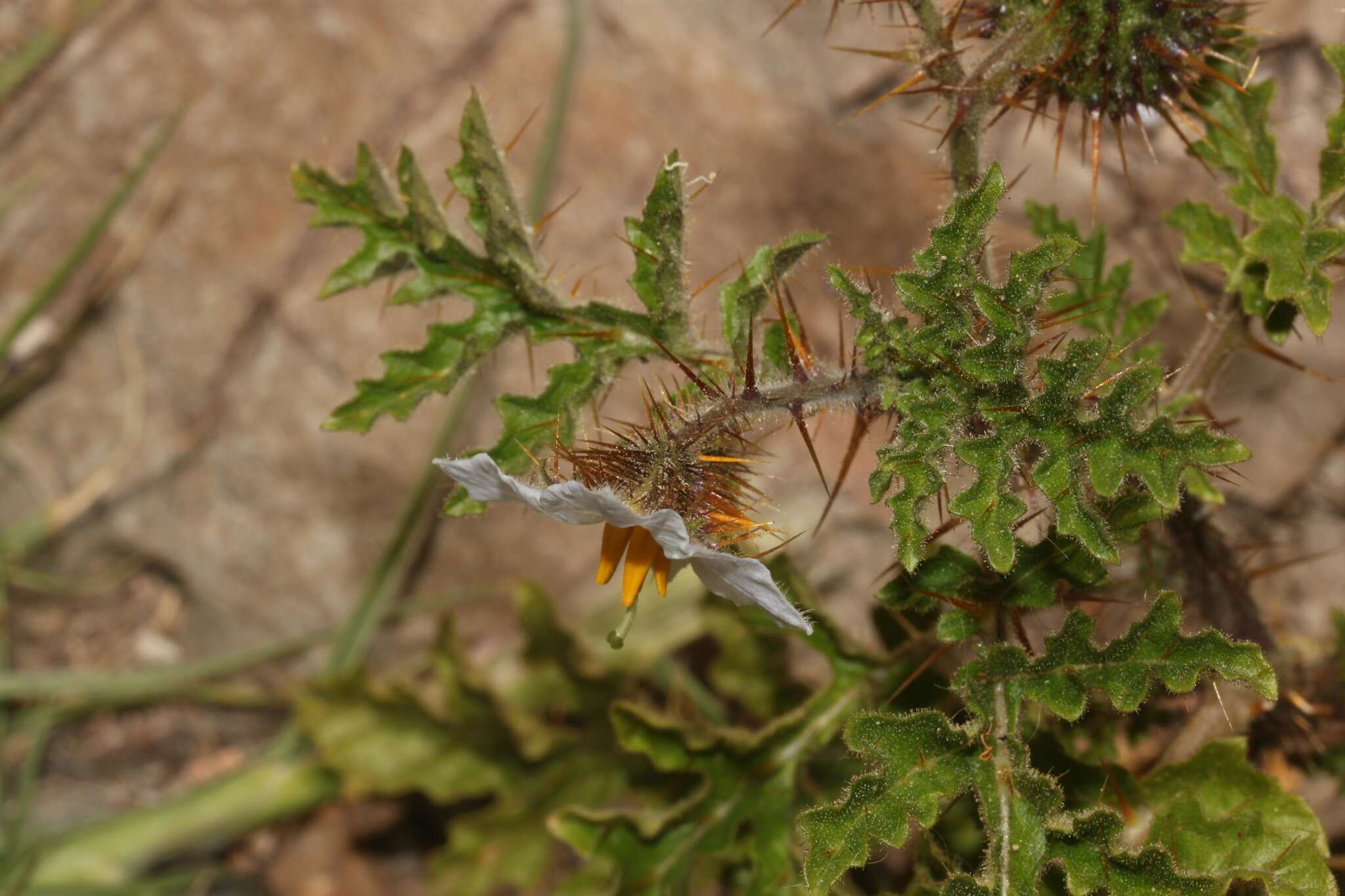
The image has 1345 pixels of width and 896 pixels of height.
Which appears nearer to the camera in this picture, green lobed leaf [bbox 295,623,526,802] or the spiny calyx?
the spiny calyx

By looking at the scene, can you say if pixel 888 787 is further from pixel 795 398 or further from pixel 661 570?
pixel 795 398

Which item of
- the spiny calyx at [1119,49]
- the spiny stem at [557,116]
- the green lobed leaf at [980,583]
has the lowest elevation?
the green lobed leaf at [980,583]

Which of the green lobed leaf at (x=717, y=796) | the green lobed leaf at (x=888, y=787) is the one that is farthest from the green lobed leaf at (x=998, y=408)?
the green lobed leaf at (x=717, y=796)

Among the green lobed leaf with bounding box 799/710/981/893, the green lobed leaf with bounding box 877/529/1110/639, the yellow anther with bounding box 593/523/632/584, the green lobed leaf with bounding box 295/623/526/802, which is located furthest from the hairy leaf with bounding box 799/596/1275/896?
the green lobed leaf with bounding box 295/623/526/802

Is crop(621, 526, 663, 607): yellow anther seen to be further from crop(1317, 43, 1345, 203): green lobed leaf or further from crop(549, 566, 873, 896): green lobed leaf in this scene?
crop(1317, 43, 1345, 203): green lobed leaf

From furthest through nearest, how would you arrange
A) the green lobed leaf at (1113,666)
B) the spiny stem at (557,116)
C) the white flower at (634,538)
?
the spiny stem at (557,116)
the green lobed leaf at (1113,666)
the white flower at (634,538)

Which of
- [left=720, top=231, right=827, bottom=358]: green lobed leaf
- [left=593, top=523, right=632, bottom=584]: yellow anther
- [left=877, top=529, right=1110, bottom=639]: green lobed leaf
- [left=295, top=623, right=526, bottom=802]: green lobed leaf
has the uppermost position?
[left=720, top=231, right=827, bottom=358]: green lobed leaf

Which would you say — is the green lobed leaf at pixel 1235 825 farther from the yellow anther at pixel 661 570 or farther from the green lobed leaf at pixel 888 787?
the yellow anther at pixel 661 570

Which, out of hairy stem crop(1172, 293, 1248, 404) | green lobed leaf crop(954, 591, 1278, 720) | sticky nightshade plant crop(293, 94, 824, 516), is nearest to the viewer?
green lobed leaf crop(954, 591, 1278, 720)
